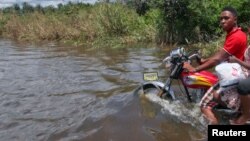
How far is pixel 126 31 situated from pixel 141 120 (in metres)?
14.1

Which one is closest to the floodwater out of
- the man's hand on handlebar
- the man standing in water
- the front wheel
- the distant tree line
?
the front wheel

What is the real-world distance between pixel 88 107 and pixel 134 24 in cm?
1333

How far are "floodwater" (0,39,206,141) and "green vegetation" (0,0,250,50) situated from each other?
14.1 feet

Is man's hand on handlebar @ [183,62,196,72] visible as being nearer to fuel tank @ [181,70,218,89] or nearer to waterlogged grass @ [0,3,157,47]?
fuel tank @ [181,70,218,89]

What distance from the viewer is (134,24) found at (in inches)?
819

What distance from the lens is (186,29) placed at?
17516 mm

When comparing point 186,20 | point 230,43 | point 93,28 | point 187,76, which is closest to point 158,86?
point 187,76

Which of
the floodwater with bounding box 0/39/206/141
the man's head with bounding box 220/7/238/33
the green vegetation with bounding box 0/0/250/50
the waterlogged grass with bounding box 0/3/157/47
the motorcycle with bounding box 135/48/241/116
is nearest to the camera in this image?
the man's head with bounding box 220/7/238/33

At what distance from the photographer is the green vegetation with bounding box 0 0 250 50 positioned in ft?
54.7

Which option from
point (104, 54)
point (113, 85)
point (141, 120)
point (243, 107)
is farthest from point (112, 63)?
point (243, 107)

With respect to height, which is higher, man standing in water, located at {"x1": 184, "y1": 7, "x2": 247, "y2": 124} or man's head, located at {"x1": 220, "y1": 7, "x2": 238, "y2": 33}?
man's head, located at {"x1": 220, "y1": 7, "x2": 238, "y2": 33}

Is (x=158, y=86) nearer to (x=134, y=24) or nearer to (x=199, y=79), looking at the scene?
(x=199, y=79)

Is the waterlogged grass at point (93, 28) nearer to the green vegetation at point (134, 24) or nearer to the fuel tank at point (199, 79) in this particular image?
the green vegetation at point (134, 24)

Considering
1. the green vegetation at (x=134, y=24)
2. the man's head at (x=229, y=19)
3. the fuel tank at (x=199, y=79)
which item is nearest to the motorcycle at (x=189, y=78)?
the fuel tank at (x=199, y=79)
